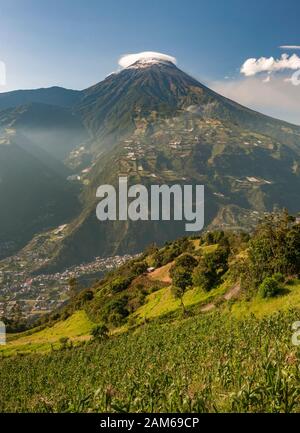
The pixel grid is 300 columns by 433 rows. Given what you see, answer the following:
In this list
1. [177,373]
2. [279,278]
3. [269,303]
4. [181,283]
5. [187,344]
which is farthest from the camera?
[181,283]

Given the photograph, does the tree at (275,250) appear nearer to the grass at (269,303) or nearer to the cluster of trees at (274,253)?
the cluster of trees at (274,253)

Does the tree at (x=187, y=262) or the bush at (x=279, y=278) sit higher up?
the bush at (x=279, y=278)

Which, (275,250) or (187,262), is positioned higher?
(275,250)

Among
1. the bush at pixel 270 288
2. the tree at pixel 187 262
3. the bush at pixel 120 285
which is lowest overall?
the bush at pixel 120 285

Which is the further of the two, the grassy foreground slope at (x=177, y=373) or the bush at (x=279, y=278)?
the bush at (x=279, y=278)

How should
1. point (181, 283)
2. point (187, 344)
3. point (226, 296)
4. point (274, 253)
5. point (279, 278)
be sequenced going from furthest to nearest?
point (181, 283) → point (226, 296) → point (274, 253) → point (279, 278) → point (187, 344)

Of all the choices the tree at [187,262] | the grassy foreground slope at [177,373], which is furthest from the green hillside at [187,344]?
the tree at [187,262]

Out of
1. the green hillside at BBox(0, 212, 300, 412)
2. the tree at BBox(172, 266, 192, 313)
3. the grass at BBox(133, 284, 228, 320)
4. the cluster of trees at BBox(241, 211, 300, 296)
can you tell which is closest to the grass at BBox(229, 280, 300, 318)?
the green hillside at BBox(0, 212, 300, 412)

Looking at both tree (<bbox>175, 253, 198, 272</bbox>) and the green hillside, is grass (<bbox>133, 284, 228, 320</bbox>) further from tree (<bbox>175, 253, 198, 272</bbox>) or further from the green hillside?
tree (<bbox>175, 253, 198, 272</bbox>)

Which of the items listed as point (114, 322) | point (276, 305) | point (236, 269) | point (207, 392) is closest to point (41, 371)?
point (114, 322)

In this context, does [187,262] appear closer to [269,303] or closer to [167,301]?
[167,301]

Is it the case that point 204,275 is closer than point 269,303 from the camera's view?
No

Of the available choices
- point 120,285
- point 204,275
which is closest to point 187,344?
point 204,275
